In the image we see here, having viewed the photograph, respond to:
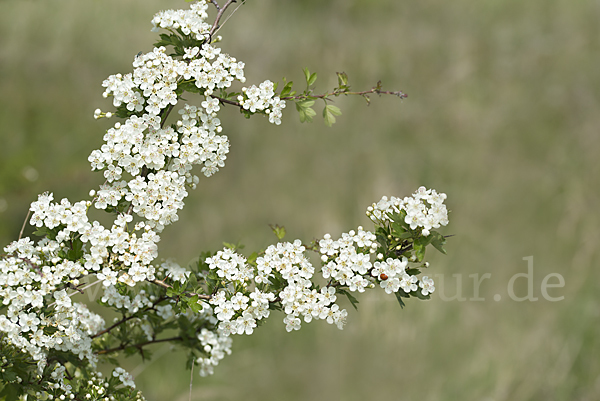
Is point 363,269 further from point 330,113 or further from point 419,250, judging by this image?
point 330,113

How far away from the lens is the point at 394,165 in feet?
20.3

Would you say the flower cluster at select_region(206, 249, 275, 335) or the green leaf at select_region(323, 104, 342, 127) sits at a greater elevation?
the green leaf at select_region(323, 104, 342, 127)

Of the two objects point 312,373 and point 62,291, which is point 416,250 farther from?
point 312,373

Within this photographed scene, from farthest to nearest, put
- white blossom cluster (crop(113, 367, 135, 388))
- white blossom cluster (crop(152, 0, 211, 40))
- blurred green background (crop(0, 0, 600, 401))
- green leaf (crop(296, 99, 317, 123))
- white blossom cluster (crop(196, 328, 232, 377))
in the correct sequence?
blurred green background (crop(0, 0, 600, 401)) < white blossom cluster (crop(196, 328, 232, 377)) < white blossom cluster (crop(113, 367, 135, 388)) < green leaf (crop(296, 99, 317, 123)) < white blossom cluster (crop(152, 0, 211, 40))

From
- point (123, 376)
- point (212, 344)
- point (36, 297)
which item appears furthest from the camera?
point (212, 344)

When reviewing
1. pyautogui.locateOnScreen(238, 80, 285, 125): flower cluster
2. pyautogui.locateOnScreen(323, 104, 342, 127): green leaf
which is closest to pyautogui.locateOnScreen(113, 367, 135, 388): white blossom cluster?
pyautogui.locateOnScreen(238, 80, 285, 125): flower cluster

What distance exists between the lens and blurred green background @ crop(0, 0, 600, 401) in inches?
180

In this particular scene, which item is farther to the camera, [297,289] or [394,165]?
→ [394,165]

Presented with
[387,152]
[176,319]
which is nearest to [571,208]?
[387,152]

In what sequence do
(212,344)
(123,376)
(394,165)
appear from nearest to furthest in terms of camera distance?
(123,376) → (212,344) → (394,165)

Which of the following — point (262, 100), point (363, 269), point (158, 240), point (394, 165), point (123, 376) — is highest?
point (394, 165)

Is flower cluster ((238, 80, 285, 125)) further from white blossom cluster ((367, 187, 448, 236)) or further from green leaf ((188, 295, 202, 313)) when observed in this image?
green leaf ((188, 295, 202, 313))

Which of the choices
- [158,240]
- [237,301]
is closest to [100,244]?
[158,240]

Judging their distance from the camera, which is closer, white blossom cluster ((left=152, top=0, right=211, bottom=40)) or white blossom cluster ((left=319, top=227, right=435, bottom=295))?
white blossom cluster ((left=319, top=227, right=435, bottom=295))
